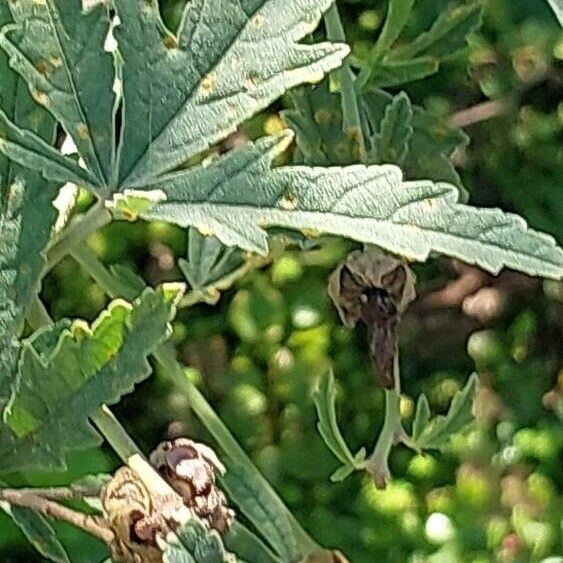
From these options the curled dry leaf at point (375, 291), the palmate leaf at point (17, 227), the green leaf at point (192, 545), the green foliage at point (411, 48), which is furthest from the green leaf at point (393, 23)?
the green leaf at point (192, 545)

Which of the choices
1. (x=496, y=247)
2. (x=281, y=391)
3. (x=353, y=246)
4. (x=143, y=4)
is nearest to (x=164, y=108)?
(x=143, y=4)

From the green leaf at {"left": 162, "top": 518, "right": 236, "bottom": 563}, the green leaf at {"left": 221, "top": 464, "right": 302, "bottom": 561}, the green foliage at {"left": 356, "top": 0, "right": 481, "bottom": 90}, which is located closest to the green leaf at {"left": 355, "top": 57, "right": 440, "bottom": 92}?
Answer: the green foliage at {"left": 356, "top": 0, "right": 481, "bottom": 90}

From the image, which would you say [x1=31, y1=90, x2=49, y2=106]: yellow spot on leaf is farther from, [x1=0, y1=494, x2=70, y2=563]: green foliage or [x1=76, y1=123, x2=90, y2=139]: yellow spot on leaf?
[x1=0, y1=494, x2=70, y2=563]: green foliage

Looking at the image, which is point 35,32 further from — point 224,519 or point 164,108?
point 224,519

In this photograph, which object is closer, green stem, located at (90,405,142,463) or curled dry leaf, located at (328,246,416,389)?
green stem, located at (90,405,142,463)

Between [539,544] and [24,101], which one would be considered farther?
[539,544]

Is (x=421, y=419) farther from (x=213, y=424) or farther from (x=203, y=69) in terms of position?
(x=203, y=69)

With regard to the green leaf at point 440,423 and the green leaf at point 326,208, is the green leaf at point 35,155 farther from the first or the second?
the green leaf at point 440,423
